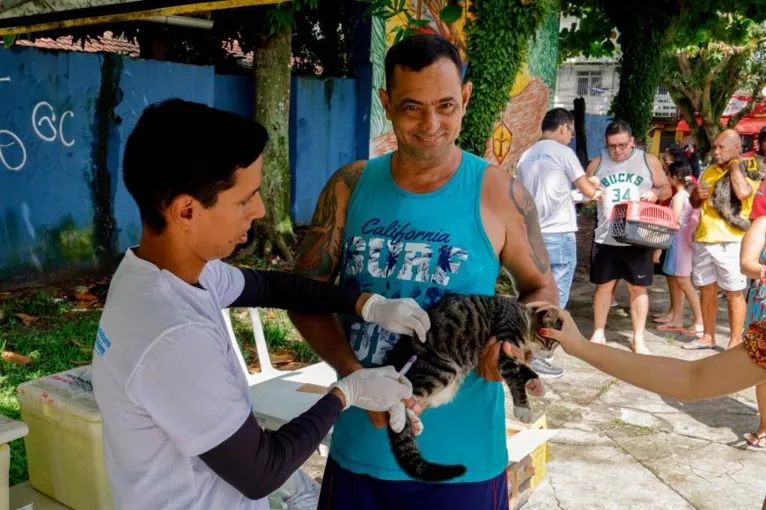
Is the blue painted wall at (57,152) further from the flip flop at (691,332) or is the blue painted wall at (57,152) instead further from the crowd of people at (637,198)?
the flip flop at (691,332)

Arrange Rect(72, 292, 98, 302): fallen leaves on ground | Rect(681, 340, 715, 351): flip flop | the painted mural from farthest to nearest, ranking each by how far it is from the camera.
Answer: the painted mural → Rect(72, 292, 98, 302): fallen leaves on ground → Rect(681, 340, 715, 351): flip flop

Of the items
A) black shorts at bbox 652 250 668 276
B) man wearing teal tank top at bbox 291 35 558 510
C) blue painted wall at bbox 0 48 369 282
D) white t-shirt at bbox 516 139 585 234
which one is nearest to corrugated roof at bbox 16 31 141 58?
blue painted wall at bbox 0 48 369 282

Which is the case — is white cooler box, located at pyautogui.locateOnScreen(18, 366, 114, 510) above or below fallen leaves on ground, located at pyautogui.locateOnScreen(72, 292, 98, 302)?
above

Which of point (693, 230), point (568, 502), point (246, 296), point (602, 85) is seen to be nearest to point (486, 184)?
point (246, 296)

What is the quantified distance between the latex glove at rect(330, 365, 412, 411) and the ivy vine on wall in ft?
18.9

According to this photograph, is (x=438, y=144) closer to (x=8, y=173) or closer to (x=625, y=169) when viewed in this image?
(x=625, y=169)

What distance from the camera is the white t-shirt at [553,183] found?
6246mm

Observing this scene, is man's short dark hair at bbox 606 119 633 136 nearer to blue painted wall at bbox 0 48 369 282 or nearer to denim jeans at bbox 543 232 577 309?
denim jeans at bbox 543 232 577 309

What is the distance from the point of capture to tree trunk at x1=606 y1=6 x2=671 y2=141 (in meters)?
12.7

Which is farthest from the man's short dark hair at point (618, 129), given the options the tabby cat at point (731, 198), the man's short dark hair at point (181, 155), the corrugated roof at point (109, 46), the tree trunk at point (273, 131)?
the corrugated roof at point (109, 46)

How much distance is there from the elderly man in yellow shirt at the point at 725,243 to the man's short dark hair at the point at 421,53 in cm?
514

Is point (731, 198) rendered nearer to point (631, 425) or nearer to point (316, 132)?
point (631, 425)

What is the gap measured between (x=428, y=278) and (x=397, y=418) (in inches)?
17.2

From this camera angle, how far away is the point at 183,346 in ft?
4.71
